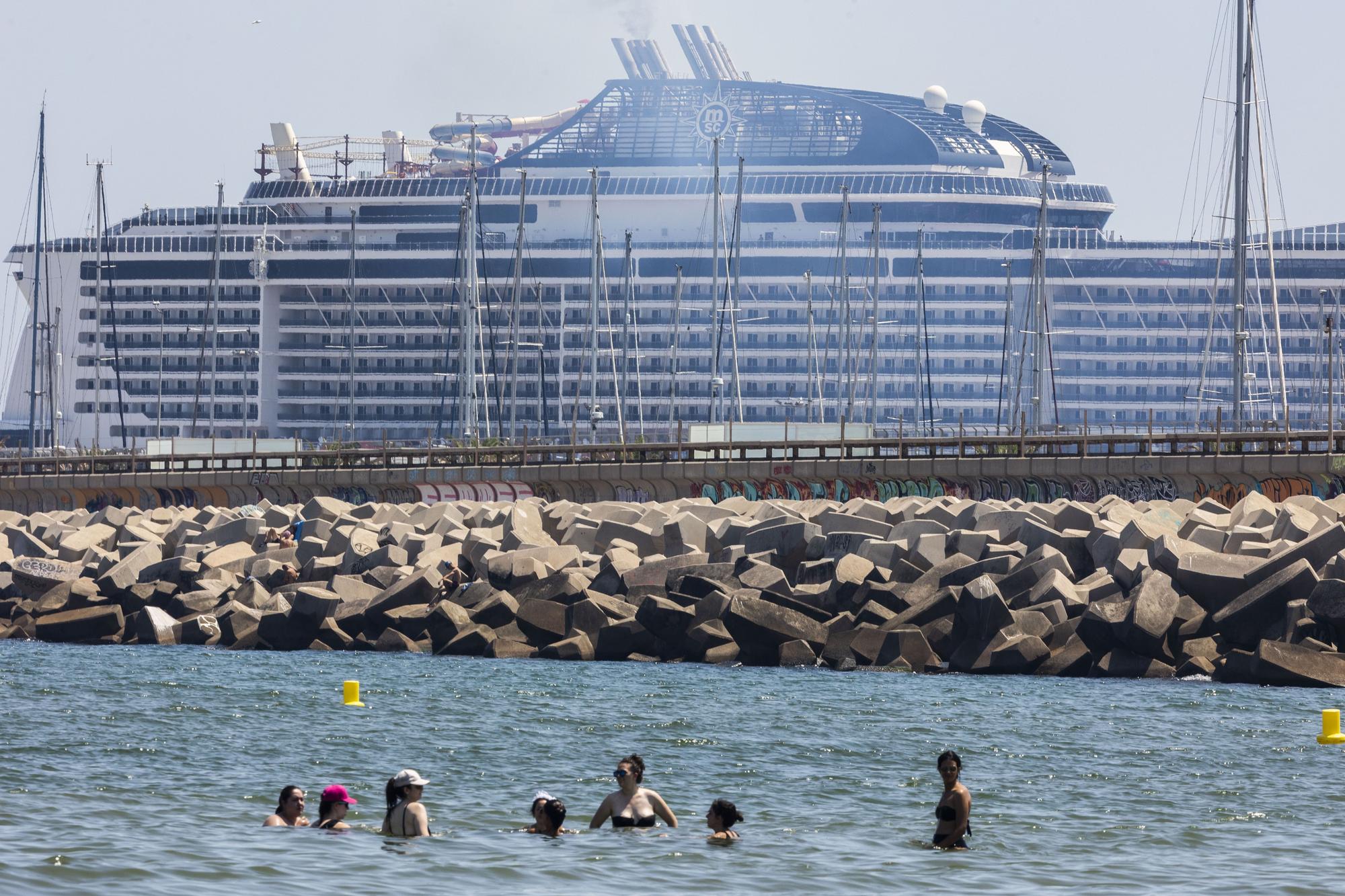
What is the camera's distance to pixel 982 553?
3322cm

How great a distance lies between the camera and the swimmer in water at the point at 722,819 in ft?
60.3

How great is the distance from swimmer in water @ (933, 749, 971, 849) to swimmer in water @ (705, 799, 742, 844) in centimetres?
176

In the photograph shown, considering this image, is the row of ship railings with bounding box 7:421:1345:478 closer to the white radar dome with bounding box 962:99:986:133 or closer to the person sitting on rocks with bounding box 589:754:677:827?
the person sitting on rocks with bounding box 589:754:677:827

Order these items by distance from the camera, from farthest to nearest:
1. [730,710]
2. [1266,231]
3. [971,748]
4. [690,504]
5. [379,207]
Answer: [379,207]
[1266,231]
[690,504]
[730,710]
[971,748]

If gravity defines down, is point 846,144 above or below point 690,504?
above

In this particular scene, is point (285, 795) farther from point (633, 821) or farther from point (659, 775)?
point (659, 775)

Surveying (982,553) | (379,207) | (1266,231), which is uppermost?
(379,207)

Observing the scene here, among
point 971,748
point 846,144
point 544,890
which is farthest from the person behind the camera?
point 846,144

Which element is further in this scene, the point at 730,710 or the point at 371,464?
the point at 371,464

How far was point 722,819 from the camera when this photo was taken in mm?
18406

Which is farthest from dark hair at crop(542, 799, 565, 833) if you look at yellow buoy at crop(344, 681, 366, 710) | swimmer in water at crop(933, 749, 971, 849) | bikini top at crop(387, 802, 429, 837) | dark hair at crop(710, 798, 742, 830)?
yellow buoy at crop(344, 681, 366, 710)

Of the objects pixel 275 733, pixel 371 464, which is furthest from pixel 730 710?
pixel 371 464

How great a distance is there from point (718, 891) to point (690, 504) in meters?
25.8

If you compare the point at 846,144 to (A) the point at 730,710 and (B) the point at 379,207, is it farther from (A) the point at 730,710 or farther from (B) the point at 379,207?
(A) the point at 730,710
